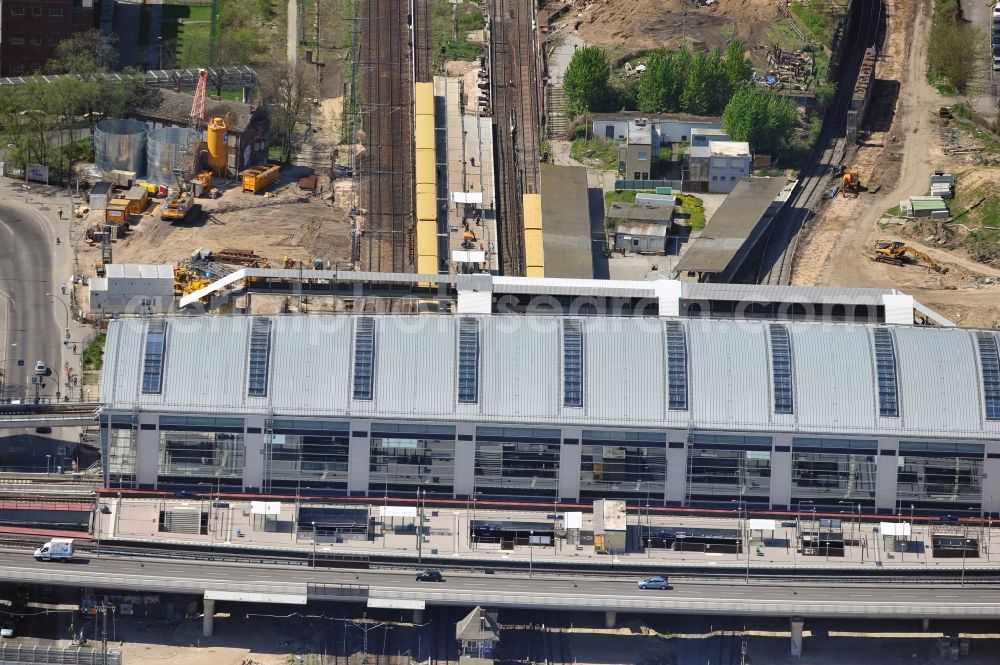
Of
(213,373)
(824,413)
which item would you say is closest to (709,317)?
(824,413)

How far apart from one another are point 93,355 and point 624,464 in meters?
49.9

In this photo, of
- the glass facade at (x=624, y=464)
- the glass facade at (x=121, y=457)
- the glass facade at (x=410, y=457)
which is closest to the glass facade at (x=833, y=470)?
the glass facade at (x=624, y=464)

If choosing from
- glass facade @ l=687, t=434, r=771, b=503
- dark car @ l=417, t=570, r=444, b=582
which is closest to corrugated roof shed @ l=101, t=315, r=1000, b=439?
glass facade @ l=687, t=434, r=771, b=503

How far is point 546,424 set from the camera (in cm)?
17438

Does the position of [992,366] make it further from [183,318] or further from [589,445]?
[183,318]

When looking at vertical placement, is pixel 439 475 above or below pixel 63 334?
below

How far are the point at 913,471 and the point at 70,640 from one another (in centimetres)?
6521

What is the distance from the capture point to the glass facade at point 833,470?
6895 inches

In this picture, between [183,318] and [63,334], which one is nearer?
[183,318]

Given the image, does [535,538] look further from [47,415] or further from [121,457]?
[47,415]

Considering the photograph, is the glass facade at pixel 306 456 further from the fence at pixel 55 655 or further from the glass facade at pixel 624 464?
the fence at pixel 55 655

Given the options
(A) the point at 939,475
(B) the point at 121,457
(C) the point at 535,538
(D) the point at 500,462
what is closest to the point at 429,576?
(C) the point at 535,538

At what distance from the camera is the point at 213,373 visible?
176 metres

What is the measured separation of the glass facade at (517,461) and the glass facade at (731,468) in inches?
422
